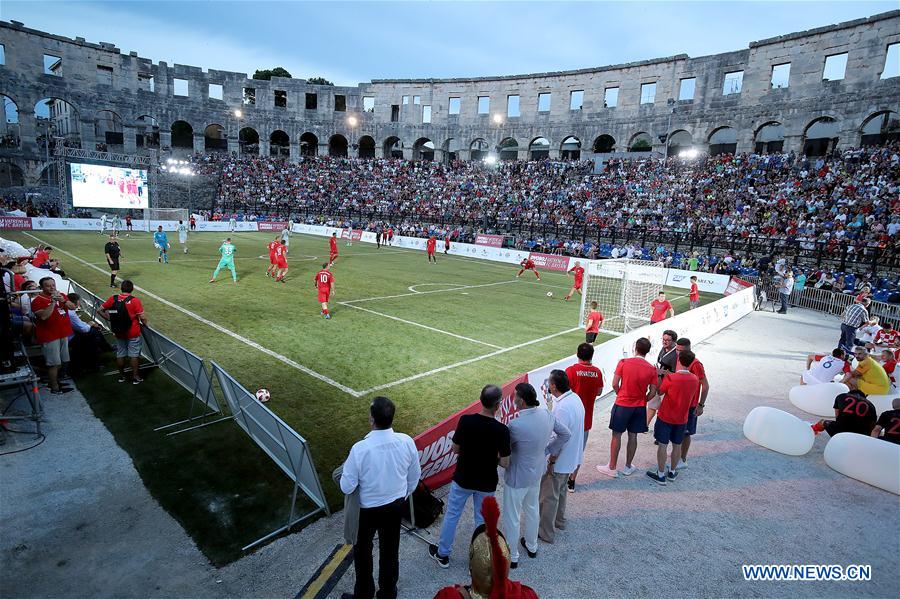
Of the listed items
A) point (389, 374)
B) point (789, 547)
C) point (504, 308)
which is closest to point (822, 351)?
point (504, 308)

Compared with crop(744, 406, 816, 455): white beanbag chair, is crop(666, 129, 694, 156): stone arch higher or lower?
higher

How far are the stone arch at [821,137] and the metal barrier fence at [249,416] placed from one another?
51597mm

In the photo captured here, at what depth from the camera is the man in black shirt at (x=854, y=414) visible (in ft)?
26.9

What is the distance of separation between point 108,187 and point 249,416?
156ft

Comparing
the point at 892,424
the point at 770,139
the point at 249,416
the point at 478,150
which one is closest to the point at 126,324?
the point at 249,416

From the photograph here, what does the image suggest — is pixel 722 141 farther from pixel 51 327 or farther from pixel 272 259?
pixel 51 327

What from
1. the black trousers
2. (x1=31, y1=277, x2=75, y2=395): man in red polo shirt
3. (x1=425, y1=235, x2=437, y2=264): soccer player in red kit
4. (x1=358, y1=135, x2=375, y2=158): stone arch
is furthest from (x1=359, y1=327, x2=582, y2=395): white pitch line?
(x1=358, y1=135, x2=375, y2=158): stone arch

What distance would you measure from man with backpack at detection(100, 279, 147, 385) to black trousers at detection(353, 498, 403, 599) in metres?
7.45

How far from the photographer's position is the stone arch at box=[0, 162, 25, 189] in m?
52.6

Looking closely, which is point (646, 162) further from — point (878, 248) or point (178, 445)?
point (178, 445)

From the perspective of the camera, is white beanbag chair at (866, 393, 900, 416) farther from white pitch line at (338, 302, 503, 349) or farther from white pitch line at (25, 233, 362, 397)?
white pitch line at (25, 233, 362, 397)

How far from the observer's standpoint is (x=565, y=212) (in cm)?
4538

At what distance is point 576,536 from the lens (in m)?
5.90

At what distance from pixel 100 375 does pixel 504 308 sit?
13512mm
